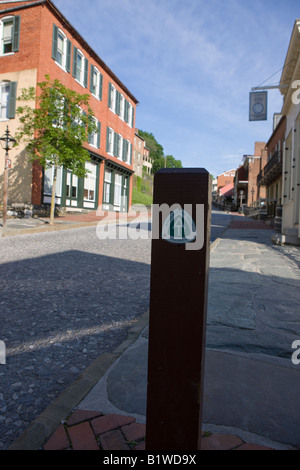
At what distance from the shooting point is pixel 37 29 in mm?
16953

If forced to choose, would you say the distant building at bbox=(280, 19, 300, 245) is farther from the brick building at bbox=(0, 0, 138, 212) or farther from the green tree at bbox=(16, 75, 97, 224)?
the brick building at bbox=(0, 0, 138, 212)

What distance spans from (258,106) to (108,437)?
42.8 ft

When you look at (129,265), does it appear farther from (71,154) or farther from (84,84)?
(84,84)

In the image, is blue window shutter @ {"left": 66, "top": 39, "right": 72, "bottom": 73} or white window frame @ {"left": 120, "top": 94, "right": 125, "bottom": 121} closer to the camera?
blue window shutter @ {"left": 66, "top": 39, "right": 72, "bottom": 73}

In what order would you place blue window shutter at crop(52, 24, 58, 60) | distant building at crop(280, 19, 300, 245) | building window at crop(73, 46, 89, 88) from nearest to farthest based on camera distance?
distant building at crop(280, 19, 300, 245) → blue window shutter at crop(52, 24, 58, 60) → building window at crop(73, 46, 89, 88)

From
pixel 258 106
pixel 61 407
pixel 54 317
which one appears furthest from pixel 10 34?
pixel 61 407

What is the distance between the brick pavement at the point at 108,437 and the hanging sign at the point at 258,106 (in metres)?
12.6

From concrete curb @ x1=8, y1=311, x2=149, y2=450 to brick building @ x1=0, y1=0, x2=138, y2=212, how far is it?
51.9 feet

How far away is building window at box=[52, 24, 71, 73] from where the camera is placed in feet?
59.2

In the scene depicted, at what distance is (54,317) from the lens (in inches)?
143

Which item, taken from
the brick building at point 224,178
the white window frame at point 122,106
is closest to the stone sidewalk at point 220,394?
the white window frame at point 122,106

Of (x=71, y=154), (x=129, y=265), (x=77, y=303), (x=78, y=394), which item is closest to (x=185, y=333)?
(x=78, y=394)

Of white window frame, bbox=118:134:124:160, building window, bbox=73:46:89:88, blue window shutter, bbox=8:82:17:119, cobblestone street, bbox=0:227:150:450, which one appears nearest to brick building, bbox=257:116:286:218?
white window frame, bbox=118:134:124:160

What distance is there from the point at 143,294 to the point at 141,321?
4.28 feet
